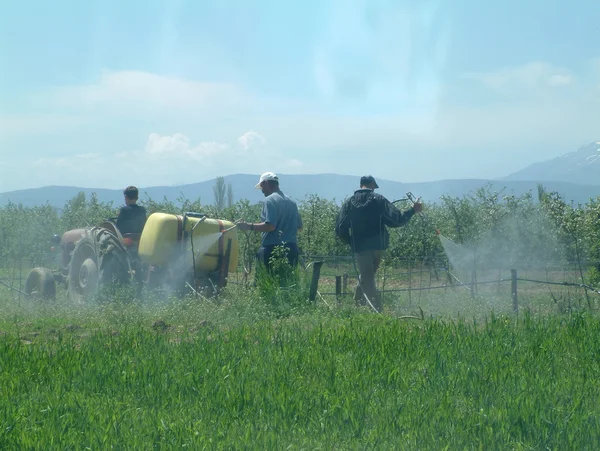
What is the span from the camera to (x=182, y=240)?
10.3 meters

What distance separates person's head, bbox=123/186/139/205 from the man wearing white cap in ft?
7.73

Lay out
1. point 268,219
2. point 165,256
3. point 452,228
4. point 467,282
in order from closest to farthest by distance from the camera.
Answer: point 268,219 < point 165,256 < point 467,282 < point 452,228

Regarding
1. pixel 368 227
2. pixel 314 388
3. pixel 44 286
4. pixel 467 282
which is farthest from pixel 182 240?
pixel 467 282

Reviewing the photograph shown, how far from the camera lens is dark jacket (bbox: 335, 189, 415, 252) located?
9.72m

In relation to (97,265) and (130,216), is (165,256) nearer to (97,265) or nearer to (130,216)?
(97,265)

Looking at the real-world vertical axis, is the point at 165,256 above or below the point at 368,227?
below

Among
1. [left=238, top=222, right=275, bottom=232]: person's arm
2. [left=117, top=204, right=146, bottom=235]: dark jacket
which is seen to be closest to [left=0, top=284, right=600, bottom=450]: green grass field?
[left=238, top=222, right=275, bottom=232]: person's arm

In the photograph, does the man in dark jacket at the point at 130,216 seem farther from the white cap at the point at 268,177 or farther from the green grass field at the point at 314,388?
the green grass field at the point at 314,388

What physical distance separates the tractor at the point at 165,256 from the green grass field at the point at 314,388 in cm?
281

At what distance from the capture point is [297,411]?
446cm

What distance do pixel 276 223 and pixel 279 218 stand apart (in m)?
0.12

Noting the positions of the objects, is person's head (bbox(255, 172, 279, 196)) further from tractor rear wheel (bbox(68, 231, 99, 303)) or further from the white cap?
tractor rear wheel (bbox(68, 231, 99, 303))

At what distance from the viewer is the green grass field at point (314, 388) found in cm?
398

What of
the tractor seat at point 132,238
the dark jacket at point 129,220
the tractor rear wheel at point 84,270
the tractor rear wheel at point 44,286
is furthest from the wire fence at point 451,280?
the dark jacket at point 129,220
